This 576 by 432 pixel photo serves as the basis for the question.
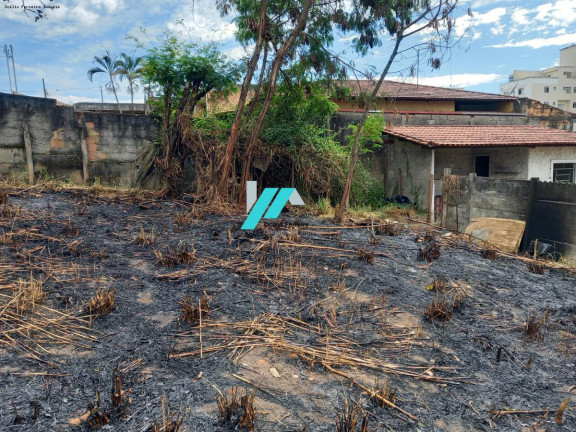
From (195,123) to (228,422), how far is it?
8413 millimetres

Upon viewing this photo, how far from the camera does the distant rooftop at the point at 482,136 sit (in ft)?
41.4

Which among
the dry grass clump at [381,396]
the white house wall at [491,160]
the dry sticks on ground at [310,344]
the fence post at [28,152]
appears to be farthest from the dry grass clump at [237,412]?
the white house wall at [491,160]

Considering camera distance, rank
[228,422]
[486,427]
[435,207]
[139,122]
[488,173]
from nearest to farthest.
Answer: [228,422]
[486,427]
[139,122]
[435,207]
[488,173]

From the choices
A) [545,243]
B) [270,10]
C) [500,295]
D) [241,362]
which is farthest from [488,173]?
[241,362]

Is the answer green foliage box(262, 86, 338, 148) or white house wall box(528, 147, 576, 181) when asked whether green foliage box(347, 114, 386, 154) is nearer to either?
green foliage box(262, 86, 338, 148)

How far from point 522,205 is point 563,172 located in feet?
28.3

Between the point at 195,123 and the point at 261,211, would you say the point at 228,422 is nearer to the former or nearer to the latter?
the point at 261,211

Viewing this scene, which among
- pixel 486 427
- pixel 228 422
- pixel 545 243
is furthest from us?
pixel 545 243

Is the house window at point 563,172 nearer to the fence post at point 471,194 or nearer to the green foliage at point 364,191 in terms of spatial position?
the green foliage at point 364,191

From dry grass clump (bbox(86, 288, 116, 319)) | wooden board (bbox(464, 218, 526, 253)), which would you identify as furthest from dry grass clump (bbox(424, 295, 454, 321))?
wooden board (bbox(464, 218, 526, 253))

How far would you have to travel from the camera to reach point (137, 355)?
2953 mm

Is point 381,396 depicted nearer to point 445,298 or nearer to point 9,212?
point 445,298

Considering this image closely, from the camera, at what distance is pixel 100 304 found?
3.51m

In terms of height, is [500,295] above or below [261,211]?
below
